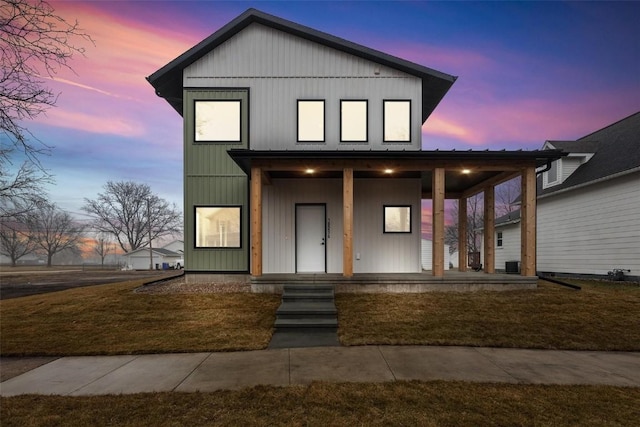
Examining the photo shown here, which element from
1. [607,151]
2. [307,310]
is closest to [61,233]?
[307,310]

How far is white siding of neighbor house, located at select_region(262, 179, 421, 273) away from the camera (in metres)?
11.3

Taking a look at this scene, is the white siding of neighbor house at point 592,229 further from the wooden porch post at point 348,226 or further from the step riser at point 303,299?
the step riser at point 303,299

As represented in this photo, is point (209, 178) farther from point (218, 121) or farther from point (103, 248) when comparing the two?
point (103, 248)

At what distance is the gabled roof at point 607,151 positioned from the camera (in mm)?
13162

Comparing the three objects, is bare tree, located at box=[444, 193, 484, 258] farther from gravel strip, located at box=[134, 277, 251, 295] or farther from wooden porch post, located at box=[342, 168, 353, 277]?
gravel strip, located at box=[134, 277, 251, 295]

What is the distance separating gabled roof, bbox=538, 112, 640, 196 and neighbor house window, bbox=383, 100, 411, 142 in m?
8.63

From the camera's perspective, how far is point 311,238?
37.5ft

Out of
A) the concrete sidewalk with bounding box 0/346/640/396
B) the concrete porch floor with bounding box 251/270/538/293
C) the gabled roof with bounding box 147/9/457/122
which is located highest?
the gabled roof with bounding box 147/9/457/122

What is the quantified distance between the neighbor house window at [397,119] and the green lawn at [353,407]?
911cm

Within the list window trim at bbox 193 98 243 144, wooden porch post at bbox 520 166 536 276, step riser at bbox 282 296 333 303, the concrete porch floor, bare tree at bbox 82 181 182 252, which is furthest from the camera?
bare tree at bbox 82 181 182 252

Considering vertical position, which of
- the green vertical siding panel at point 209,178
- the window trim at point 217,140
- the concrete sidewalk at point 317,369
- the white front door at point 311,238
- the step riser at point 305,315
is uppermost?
the window trim at point 217,140

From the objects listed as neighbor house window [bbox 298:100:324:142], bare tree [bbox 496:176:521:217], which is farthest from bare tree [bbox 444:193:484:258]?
neighbor house window [bbox 298:100:324:142]

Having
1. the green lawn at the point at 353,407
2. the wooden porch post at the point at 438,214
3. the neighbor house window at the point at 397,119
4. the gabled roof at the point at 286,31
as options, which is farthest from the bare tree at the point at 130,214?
the green lawn at the point at 353,407

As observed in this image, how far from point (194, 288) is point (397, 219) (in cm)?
716
